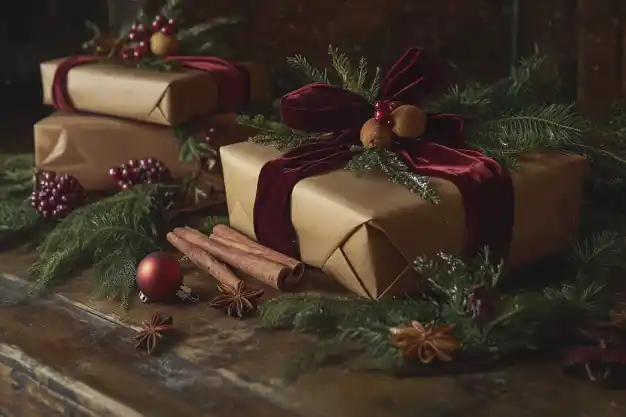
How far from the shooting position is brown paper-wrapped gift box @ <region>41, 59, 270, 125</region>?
108 cm

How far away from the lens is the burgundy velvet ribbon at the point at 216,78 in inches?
45.0

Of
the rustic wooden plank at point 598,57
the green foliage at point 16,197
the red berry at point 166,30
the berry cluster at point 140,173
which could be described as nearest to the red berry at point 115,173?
the berry cluster at point 140,173

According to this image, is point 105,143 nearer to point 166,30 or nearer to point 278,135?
point 166,30

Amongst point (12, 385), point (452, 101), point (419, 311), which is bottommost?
point (12, 385)

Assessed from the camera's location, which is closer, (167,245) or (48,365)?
(48,365)

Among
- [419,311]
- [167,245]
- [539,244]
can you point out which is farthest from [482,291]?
[167,245]

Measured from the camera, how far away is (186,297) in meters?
0.84

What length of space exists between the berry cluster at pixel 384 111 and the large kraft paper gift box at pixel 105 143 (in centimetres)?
33

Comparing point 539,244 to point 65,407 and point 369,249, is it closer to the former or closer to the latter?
point 369,249

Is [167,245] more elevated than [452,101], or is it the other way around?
[452,101]

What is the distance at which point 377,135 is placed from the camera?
2.77 feet

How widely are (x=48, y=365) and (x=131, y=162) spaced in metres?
0.44

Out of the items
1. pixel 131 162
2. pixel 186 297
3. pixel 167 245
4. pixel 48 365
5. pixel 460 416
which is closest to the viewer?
pixel 460 416

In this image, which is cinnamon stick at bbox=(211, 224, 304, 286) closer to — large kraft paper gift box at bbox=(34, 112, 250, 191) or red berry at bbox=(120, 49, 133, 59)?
large kraft paper gift box at bbox=(34, 112, 250, 191)
